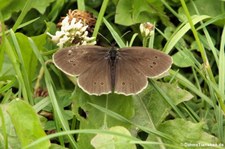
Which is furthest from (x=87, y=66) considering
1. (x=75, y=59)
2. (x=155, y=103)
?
(x=155, y=103)

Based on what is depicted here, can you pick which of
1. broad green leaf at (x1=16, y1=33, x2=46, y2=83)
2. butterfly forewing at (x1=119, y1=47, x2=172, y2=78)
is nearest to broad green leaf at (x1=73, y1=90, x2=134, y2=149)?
butterfly forewing at (x1=119, y1=47, x2=172, y2=78)

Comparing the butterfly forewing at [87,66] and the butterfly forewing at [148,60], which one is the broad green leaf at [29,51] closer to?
the butterfly forewing at [87,66]

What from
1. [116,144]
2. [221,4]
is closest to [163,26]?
[221,4]

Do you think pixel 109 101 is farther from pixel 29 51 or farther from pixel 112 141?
pixel 29 51

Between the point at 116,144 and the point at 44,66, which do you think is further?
the point at 44,66

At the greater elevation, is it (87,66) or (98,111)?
(87,66)

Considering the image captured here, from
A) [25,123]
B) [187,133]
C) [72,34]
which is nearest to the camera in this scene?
[25,123]

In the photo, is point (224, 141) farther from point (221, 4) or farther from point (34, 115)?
point (221, 4)
